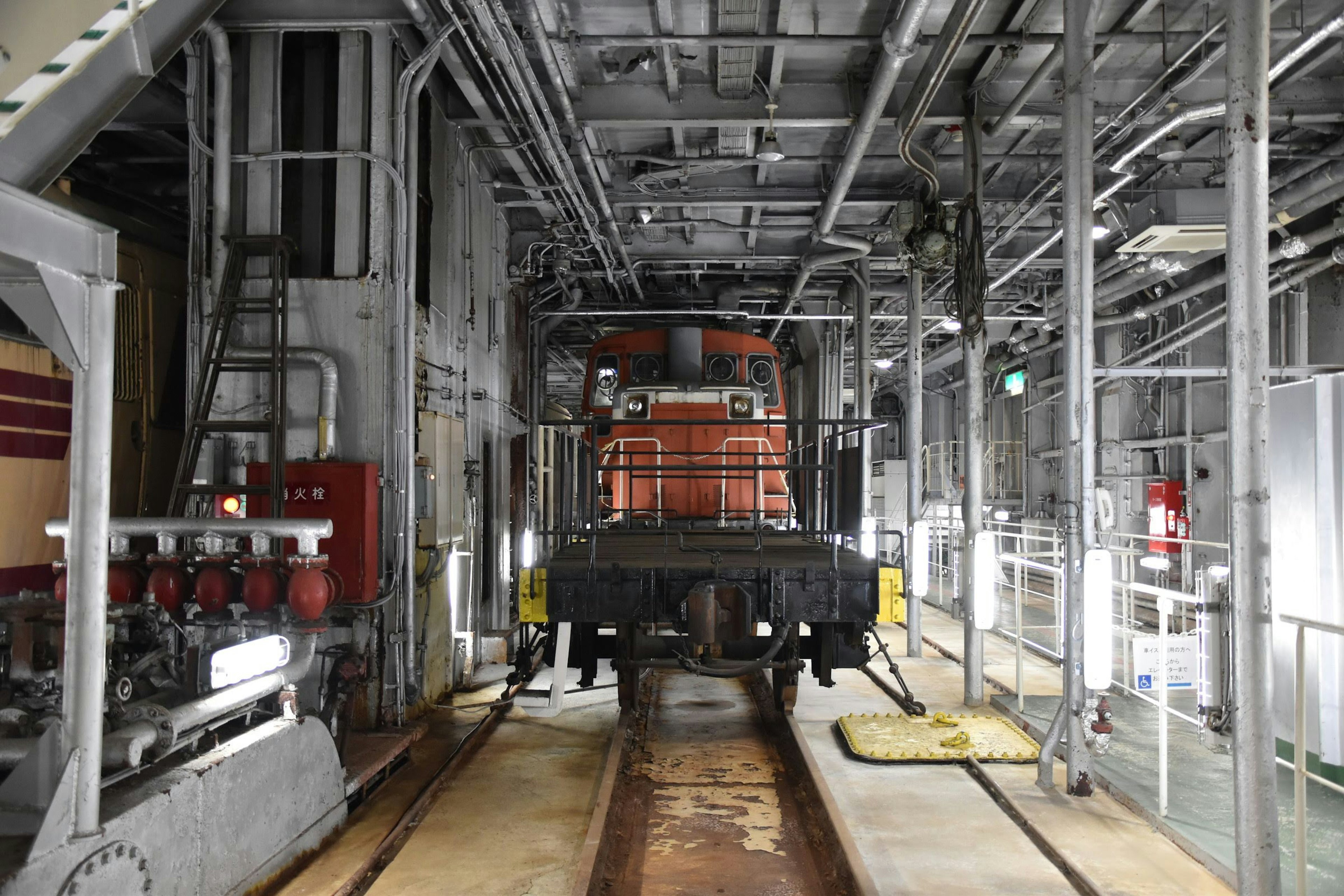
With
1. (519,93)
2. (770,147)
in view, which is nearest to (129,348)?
(519,93)

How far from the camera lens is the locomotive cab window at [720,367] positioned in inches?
400

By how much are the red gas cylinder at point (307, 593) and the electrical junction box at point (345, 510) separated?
98 centimetres

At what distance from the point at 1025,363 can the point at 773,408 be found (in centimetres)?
1102

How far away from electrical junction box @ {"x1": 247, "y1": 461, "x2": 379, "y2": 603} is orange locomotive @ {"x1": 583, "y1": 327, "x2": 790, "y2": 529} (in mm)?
2562

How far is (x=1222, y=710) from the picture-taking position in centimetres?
577

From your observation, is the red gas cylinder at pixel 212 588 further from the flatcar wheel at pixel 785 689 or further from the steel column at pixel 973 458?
the steel column at pixel 973 458

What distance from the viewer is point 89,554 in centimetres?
261

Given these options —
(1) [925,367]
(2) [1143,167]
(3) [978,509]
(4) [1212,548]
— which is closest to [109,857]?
(3) [978,509]

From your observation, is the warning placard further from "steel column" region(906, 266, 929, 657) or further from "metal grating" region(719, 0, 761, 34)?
"metal grating" region(719, 0, 761, 34)

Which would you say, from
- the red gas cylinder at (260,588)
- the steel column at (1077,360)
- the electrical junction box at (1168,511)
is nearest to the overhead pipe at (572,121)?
the steel column at (1077,360)

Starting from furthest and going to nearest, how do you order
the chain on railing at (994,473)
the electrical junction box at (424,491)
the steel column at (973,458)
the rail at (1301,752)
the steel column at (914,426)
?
1. the chain on railing at (994,473)
2. the steel column at (914,426)
3. the steel column at (973,458)
4. the electrical junction box at (424,491)
5. the rail at (1301,752)

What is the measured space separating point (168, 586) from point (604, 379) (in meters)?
6.03

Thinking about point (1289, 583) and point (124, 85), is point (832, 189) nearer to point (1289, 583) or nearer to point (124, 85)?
point (1289, 583)

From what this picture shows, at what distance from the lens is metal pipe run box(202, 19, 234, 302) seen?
643 centimetres
